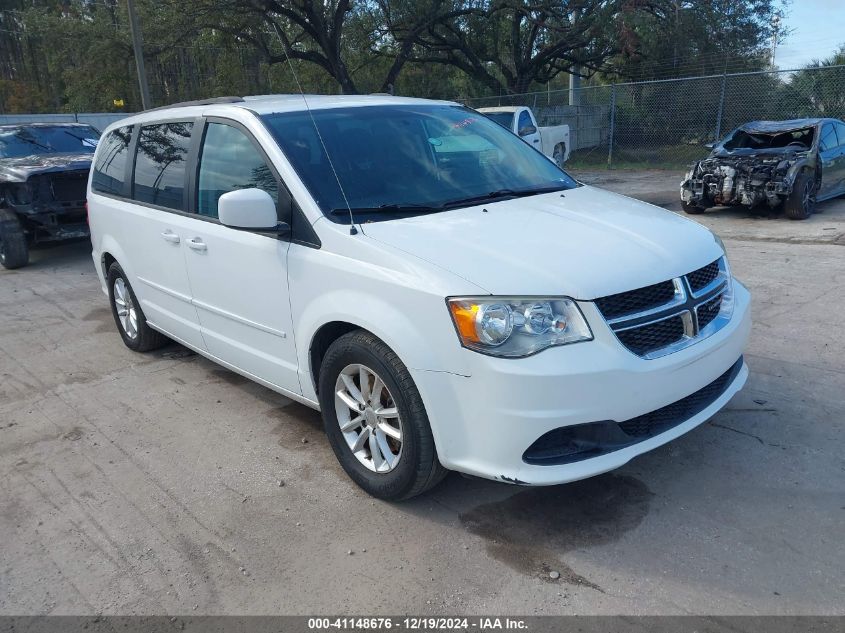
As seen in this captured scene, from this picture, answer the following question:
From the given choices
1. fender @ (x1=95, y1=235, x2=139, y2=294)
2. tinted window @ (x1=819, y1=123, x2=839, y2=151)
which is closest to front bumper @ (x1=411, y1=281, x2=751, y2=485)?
fender @ (x1=95, y1=235, x2=139, y2=294)

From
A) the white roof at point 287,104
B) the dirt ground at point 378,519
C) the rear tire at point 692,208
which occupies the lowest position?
the rear tire at point 692,208

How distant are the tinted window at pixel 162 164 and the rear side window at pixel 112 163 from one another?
30 centimetres

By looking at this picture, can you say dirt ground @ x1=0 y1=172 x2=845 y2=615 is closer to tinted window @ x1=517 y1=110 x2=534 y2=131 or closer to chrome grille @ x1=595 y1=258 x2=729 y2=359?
chrome grille @ x1=595 y1=258 x2=729 y2=359

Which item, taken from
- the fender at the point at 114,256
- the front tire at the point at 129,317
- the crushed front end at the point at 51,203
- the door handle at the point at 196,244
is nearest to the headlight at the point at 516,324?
the door handle at the point at 196,244

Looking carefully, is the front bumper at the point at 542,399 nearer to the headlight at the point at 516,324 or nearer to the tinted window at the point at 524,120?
the headlight at the point at 516,324

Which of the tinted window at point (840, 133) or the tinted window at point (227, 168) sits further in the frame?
the tinted window at point (840, 133)

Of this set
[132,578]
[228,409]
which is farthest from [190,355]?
[132,578]

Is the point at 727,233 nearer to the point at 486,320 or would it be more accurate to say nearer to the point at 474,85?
the point at 486,320

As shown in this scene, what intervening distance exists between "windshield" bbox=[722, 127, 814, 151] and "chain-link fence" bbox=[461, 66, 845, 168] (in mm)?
5483

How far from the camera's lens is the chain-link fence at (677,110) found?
17.2 meters

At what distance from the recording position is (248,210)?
3.29 m

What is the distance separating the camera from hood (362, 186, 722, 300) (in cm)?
278

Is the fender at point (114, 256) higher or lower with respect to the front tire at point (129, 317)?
higher

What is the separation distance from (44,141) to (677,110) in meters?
15.9
